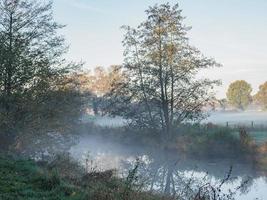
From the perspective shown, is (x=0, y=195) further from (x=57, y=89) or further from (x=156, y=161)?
(x=156, y=161)

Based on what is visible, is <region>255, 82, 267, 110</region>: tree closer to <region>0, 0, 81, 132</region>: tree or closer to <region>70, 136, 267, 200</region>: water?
<region>70, 136, 267, 200</region>: water

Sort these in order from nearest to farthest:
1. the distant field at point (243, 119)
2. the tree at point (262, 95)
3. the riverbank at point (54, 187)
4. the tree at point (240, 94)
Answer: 1. the riverbank at point (54, 187)
2. the distant field at point (243, 119)
3. the tree at point (262, 95)
4. the tree at point (240, 94)

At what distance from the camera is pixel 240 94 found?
123188 mm

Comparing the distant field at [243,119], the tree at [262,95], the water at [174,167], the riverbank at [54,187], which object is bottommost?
the water at [174,167]

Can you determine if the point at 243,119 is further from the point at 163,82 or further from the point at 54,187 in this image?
the point at 54,187

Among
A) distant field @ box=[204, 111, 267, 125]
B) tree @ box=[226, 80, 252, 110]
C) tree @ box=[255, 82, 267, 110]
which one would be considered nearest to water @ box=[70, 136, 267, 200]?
distant field @ box=[204, 111, 267, 125]

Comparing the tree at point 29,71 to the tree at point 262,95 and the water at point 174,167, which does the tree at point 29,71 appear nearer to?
the water at point 174,167

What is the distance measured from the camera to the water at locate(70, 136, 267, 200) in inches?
927

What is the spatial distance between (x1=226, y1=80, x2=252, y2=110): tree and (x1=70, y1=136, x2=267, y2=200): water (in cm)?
8047

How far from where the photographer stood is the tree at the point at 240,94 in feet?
397

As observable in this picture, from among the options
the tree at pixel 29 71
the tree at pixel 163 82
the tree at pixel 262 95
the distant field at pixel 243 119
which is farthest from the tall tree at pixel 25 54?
the tree at pixel 262 95

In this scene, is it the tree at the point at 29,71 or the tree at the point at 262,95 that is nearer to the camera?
the tree at the point at 29,71

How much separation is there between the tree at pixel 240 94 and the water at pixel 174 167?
80.5 m

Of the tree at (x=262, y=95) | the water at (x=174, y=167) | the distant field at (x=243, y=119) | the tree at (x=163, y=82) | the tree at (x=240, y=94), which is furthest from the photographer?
A: the tree at (x=240, y=94)
